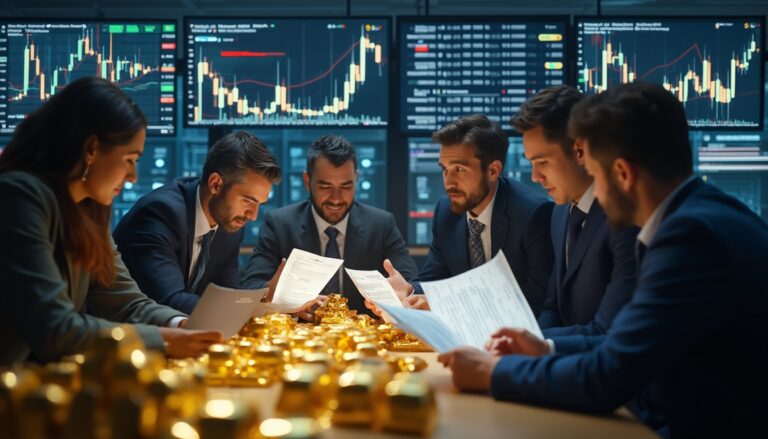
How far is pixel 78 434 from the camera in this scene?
1.02m

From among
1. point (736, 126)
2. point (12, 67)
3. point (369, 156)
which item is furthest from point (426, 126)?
point (12, 67)

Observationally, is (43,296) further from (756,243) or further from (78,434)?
(756,243)

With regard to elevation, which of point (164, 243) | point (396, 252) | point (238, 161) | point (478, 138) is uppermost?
point (478, 138)

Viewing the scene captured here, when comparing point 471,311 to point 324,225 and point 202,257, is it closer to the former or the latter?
point 202,257

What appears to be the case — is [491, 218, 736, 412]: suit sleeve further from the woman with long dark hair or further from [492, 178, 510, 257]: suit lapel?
[492, 178, 510, 257]: suit lapel

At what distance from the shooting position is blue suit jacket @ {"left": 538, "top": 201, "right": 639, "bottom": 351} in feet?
7.53

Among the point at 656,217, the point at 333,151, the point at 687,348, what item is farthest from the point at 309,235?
the point at 687,348

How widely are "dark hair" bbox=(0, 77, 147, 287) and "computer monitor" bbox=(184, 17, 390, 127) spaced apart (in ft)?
8.33

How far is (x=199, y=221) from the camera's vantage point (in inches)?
136

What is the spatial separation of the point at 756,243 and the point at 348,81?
10.4 feet

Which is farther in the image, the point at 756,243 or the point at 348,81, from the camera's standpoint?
the point at 348,81

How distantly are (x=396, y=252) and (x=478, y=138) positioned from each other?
76 centimetres

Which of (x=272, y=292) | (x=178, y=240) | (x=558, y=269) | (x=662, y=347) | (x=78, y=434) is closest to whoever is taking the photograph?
(x=78, y=434)

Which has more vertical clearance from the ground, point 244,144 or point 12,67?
point 12,67
